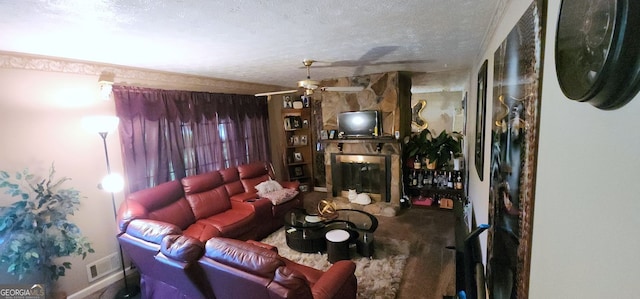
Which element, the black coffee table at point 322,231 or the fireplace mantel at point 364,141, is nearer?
the black coffee table at point 322,231

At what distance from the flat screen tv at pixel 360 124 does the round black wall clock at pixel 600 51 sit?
3.83m

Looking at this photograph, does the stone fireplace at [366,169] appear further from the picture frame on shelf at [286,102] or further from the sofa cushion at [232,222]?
the sofa cushion at [232,222]

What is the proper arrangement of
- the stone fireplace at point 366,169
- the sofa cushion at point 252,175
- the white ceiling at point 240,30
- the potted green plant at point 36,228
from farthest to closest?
the stone fireplace at point 366,169 < the sofa cushion at point 252,175 < the potted green plant at point 36,228 < the white ceiling at point 240,30

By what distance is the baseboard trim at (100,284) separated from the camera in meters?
2.72

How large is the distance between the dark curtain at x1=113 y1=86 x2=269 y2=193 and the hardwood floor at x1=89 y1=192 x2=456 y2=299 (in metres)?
1.45

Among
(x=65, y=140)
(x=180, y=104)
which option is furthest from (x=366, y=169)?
(x=65, y=140)

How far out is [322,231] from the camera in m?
3.30

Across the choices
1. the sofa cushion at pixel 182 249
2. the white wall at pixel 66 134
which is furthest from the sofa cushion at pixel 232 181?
the sofa cushion at pixel 182 249

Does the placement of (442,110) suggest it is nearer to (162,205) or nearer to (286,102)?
(286,102)

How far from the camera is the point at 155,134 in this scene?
3.50m

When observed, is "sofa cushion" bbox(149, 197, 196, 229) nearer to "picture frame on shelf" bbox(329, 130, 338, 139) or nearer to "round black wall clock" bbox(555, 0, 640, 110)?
"picture frame on shelf" bbox(329, 130, 338, 139)

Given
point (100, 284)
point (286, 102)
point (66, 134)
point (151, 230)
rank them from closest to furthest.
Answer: point (151, 230), point (66, 134), point (100, 284), point (286, 102)

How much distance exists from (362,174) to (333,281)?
3.12 meters

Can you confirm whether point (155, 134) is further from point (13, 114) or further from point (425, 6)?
point (425, 6)
